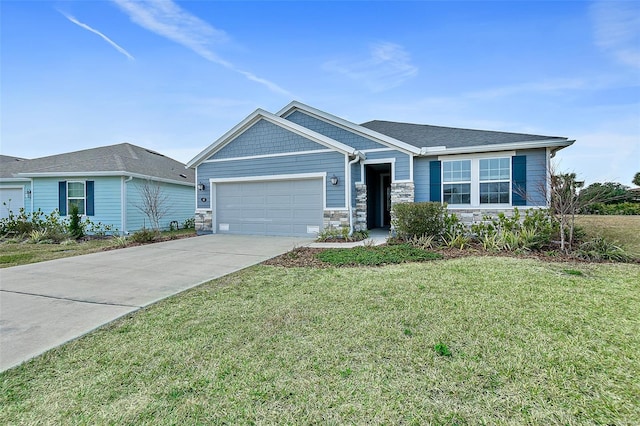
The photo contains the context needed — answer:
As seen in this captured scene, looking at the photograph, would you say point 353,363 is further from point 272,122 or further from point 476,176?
point 272,122

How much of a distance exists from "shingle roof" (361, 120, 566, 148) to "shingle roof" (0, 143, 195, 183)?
444 inches

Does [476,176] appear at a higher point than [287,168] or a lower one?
lower

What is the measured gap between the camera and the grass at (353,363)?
2.04m

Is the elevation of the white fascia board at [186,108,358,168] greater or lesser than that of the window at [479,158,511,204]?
greater

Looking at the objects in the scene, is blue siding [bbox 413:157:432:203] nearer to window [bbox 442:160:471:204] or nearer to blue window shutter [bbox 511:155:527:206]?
window [bbox 442:160:471:204]

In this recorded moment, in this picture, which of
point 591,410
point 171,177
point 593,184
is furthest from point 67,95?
point 593,184

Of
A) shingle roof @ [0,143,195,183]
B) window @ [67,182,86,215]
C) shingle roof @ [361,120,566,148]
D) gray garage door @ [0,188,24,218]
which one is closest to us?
shingle roof @ [361,120,566,148]

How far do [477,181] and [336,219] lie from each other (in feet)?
16.6

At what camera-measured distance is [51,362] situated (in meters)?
2.72

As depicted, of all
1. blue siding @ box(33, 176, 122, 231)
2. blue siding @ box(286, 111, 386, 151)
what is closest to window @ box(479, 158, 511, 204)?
blue siding @ box(286, 111, 386, 151)

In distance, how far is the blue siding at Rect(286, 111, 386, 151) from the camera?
11.4 m

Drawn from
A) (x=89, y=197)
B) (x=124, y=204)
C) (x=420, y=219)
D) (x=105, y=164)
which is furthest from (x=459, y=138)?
(x=89, y=197)

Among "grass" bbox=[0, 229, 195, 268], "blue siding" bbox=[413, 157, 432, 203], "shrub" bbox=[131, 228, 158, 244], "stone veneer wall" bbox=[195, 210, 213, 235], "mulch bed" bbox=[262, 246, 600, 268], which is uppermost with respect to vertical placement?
"blue siding" bbox=[413, 157, 432, 203]

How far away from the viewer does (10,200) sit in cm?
1520
